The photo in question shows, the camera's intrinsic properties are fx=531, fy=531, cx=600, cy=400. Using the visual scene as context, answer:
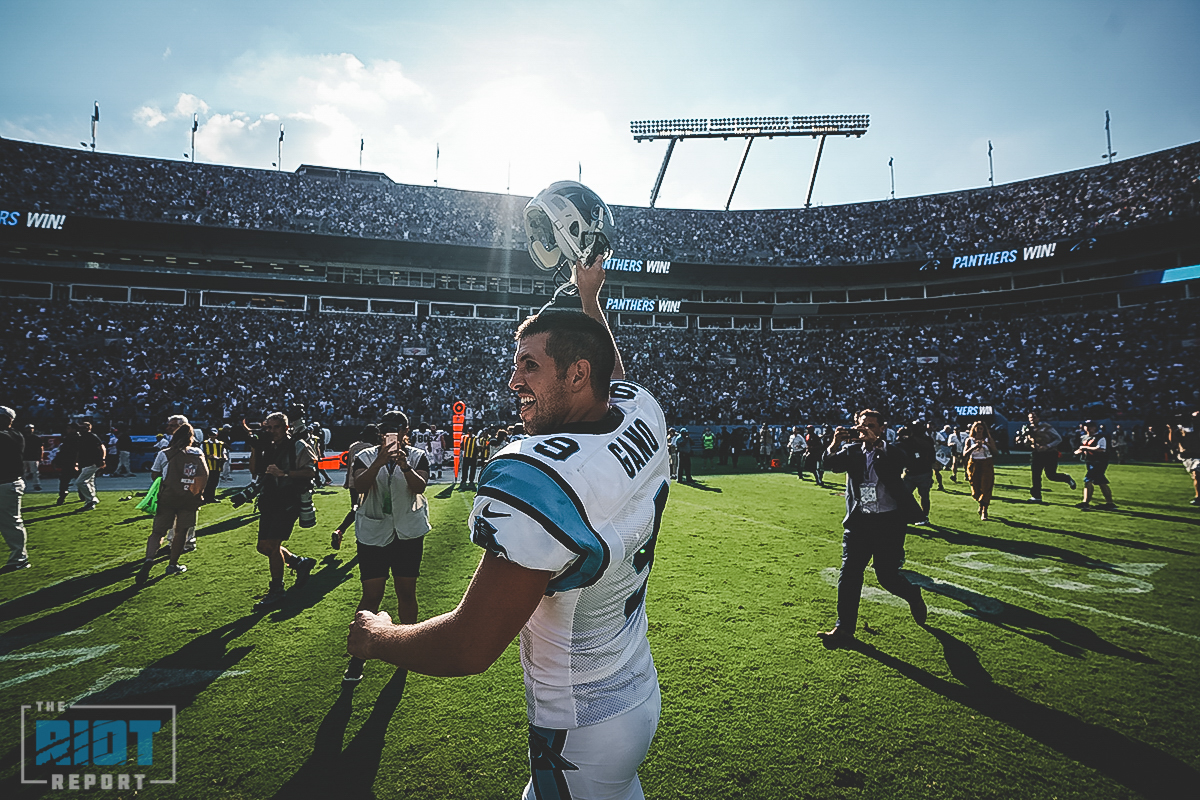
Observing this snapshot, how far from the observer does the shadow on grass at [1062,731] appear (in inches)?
140

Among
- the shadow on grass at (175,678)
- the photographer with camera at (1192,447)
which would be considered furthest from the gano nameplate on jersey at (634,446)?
the photographer with camera at (1192,447)

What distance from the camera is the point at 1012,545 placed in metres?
9.70

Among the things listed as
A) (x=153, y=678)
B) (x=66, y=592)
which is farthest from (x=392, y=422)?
(x=66, y=592)

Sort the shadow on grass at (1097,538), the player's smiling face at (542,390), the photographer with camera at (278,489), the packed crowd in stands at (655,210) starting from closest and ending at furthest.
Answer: the player's smiling face at (542,390) → the photographer with camera at (278,489) → the shadow on grass at (1097,538) → the packed crowd in stands at (655,210)

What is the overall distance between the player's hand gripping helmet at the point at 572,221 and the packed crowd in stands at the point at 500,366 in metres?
28.8

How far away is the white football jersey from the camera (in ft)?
4.71

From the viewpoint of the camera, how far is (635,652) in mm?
1863

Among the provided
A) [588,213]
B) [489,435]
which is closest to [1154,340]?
[489,435]

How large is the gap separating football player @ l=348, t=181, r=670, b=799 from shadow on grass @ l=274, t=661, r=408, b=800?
2.62 metres

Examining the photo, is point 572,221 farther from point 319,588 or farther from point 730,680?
point 319,588

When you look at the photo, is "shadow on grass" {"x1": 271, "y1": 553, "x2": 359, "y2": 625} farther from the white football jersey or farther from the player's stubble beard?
the player's stubble beard

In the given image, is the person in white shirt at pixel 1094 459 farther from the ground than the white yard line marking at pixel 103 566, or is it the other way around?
the person in white shirt at pixel 1094 459

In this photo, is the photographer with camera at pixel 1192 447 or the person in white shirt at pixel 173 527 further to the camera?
the photographer with camera at pixel 1192 447

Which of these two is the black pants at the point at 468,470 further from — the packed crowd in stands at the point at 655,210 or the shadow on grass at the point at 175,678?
the packed crowd in stands at the point at 655,210
